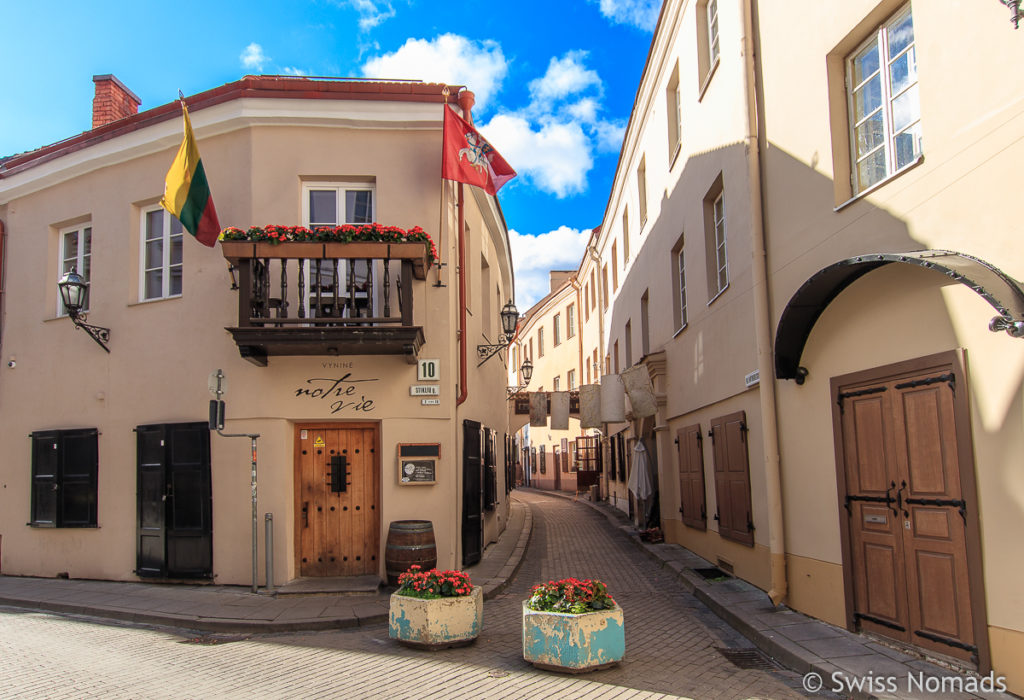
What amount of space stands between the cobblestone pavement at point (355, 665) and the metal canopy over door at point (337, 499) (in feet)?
7.12

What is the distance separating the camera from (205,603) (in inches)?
357

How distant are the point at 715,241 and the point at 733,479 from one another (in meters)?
3.56

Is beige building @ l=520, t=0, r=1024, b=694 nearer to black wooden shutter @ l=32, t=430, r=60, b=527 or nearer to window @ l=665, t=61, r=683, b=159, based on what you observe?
window @ l=665, t=61, r=683, b=159

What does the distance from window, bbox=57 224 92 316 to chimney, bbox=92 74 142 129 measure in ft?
6.88

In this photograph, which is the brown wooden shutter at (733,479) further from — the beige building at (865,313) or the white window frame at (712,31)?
the white window frame at (712,31)

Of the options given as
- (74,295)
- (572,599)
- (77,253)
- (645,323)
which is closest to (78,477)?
(74,295)

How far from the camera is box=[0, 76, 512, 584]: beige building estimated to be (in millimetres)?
9977

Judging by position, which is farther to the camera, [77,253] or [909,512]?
[77,253]

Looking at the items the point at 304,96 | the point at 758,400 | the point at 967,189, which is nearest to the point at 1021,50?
the point at 967,189

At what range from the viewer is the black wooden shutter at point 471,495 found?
11.0 meters

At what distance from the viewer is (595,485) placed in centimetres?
2789

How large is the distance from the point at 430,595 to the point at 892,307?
15.9 feet

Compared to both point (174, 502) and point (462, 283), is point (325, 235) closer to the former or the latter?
point (462, 283)

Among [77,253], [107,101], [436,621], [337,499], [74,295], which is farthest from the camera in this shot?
[107,101]
